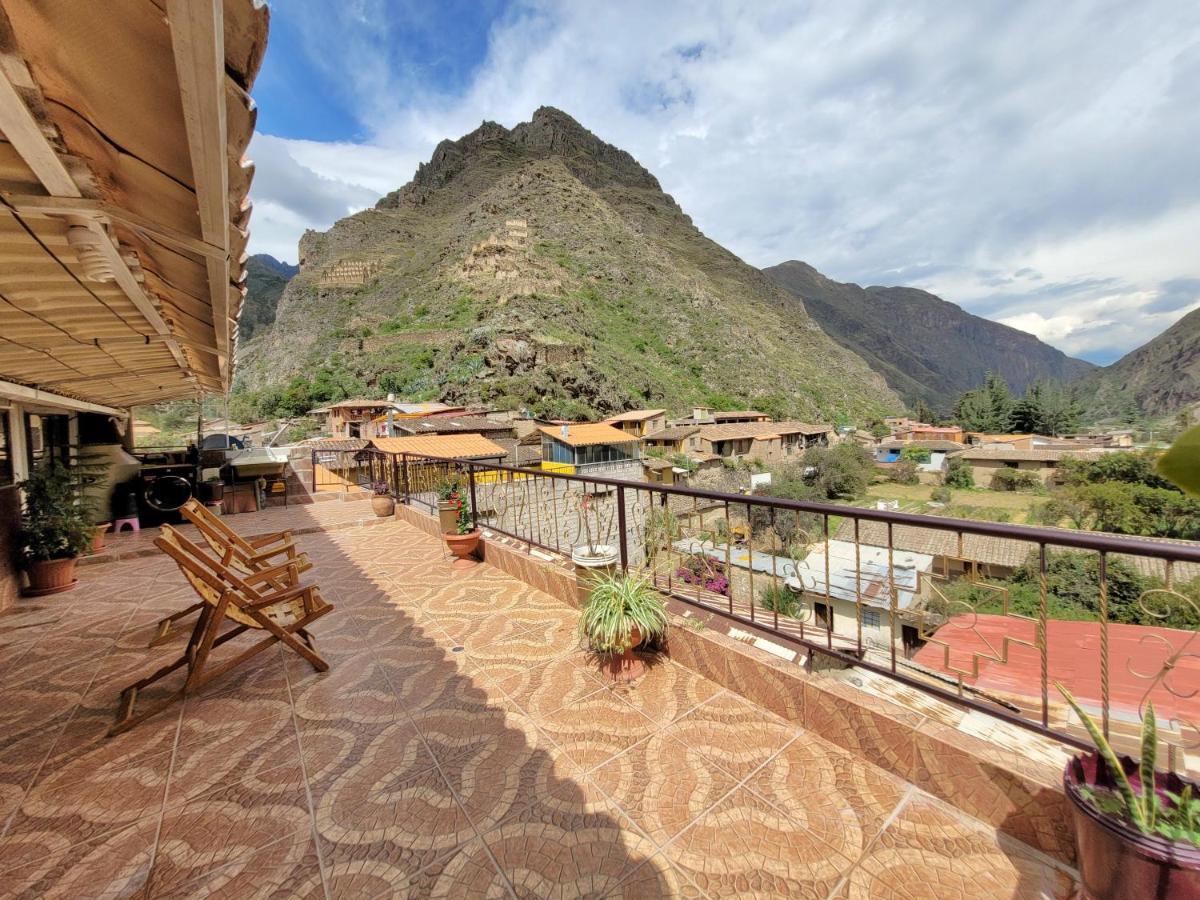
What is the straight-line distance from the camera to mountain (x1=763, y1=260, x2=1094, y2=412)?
117 metres

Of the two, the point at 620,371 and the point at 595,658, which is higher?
the point at 620,371

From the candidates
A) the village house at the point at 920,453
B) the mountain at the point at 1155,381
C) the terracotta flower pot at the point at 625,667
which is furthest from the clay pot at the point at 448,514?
the mountain at the point at 1155,381

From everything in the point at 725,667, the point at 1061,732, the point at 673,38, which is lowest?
the point at 725,667

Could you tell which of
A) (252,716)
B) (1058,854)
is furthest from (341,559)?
(1058,854)

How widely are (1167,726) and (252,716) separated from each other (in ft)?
13.1

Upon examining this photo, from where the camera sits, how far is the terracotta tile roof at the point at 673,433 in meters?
35.1

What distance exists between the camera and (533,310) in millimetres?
46594

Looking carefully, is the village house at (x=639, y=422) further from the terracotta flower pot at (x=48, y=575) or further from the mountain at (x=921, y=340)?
the mountain at (x=921, y=340)

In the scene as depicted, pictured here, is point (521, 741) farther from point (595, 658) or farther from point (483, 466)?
point (483, 466)

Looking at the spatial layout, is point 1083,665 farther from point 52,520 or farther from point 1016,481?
point 1016,481

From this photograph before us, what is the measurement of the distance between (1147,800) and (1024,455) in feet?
141

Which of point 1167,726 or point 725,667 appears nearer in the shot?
point 1167,726

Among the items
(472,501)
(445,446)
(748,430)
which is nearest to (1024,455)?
(748,430)

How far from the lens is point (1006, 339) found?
578ft
